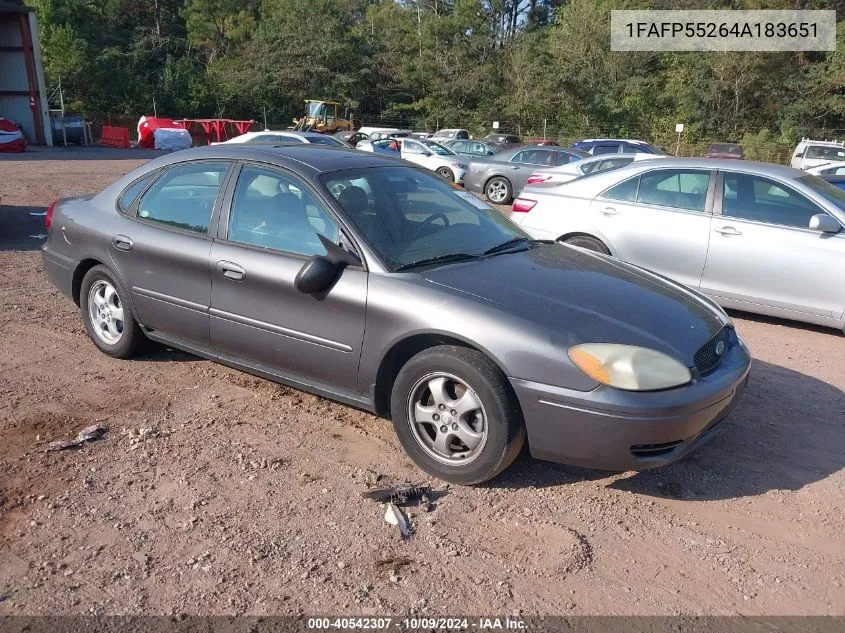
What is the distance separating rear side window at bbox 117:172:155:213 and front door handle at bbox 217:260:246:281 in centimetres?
113

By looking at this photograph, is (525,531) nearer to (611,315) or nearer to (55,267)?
(611,315)

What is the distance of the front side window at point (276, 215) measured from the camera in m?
3.93

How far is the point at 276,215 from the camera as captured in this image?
4098 millimetres

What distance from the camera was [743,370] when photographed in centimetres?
366

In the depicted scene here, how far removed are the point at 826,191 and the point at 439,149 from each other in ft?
51.9

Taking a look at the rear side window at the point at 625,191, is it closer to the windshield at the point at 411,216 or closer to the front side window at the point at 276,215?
the windshield at the point at 411,216

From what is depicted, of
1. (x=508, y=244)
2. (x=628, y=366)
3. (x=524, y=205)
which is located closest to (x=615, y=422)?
A: (x=628, y=366)

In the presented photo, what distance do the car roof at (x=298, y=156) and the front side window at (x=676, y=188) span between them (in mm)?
3201

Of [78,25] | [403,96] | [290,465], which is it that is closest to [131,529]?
[290,465]

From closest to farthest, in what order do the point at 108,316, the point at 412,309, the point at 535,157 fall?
the point at 412,309, the point at 108,316, the point at 535,157

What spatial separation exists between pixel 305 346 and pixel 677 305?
6.54ft

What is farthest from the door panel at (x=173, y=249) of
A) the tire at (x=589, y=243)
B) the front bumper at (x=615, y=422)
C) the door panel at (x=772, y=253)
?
the door panel at (x=772, y=253)

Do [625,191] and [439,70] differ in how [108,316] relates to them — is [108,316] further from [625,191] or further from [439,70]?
[439,70]

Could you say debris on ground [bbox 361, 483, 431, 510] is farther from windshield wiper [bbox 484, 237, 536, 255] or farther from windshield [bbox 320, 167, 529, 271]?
windshield wiper [bbox 484, 237, 536, 255]
